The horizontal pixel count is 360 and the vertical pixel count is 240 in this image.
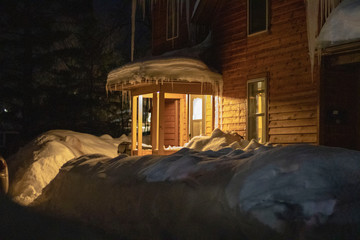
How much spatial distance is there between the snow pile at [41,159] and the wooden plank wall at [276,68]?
18.4 feet

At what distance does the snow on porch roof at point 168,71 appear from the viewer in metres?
13.6

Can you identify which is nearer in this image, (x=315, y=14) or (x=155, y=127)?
(x=315, y=14)

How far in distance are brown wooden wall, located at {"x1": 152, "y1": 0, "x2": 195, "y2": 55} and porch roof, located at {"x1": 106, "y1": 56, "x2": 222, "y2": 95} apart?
4.54 m

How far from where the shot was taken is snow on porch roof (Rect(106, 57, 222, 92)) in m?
13.6

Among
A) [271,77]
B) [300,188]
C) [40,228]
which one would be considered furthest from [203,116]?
[300,188]

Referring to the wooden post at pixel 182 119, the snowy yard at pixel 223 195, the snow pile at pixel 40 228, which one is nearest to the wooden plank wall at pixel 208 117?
the wooden post at pixel 182 119

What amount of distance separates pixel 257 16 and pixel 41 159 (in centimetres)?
839

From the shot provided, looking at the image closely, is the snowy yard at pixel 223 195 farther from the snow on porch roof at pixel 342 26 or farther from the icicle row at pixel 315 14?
the icicle row at pixel 315 14

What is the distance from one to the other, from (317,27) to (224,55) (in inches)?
171

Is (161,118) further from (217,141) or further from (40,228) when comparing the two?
(40,228)

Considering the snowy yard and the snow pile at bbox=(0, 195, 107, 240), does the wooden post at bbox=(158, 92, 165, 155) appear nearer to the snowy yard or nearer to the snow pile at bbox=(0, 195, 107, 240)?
the snow pile at bbox=(0, 195, 107, 240)

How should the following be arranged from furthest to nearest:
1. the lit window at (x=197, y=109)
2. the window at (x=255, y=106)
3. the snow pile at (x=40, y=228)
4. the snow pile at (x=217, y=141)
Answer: the lit window at (x=197, y=109) < the window at (x=255, y=106) < the snow pile at (x=217, y=141) < the snow pile at (x=40, y=228)

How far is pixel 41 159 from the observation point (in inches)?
523

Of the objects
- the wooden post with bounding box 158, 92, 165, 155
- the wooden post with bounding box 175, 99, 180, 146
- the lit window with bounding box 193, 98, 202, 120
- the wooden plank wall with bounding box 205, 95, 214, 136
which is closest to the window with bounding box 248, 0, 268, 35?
the wooden post with bounding box 158, 92, 165, 155
